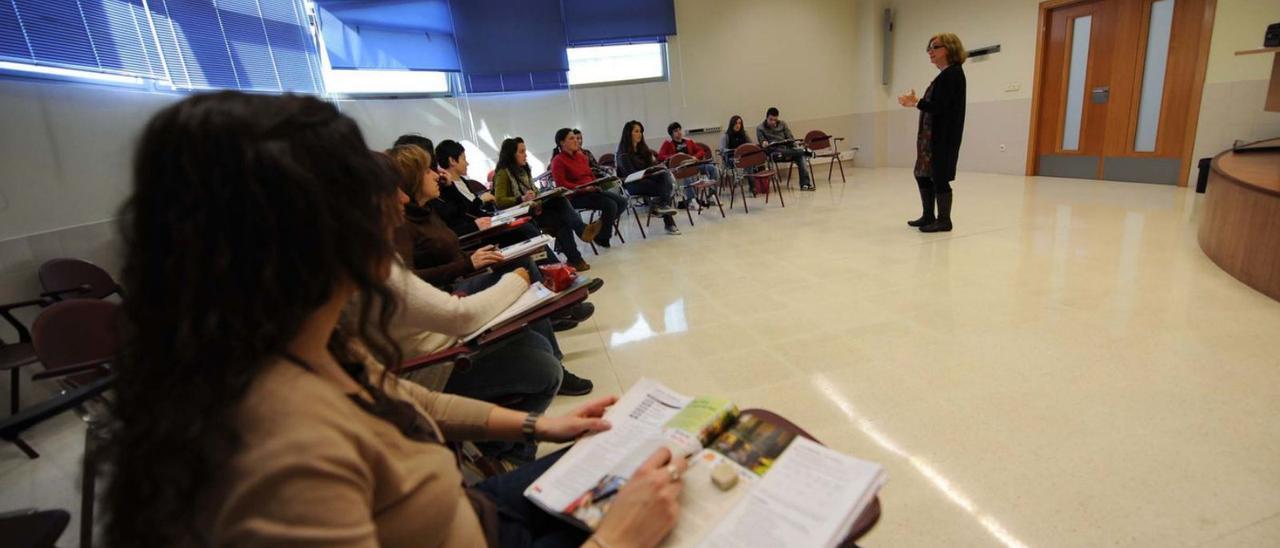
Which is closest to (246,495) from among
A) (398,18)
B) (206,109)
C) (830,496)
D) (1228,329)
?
(206,109)

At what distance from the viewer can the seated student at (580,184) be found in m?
5.14

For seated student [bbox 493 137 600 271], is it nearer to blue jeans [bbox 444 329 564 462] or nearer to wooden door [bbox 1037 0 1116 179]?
blue jeans [bbox 444 329 564 462]

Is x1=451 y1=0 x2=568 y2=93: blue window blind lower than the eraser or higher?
higher

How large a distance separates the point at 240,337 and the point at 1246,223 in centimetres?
420

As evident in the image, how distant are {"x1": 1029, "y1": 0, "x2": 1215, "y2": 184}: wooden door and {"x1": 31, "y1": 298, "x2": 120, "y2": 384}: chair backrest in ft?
27.2

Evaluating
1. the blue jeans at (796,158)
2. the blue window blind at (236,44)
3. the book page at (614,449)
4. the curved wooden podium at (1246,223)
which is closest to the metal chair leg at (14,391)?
the blue window blind at (236,44)

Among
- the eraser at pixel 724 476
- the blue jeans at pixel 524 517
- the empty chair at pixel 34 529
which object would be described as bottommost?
the empty chair at pixel 34 529

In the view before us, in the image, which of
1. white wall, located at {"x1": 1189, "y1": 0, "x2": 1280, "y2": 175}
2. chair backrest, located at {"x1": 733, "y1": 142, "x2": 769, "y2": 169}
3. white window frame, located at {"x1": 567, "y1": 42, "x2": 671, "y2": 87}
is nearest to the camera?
white wall, located at {"x1": 1189, "y1": 0, "x2": 1280, "y2": 175}

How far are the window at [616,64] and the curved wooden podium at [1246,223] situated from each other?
21.4ft

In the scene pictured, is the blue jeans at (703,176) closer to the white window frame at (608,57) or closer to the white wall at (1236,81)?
the white window frame at (608,57)

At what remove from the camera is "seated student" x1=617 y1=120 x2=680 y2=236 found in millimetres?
5984

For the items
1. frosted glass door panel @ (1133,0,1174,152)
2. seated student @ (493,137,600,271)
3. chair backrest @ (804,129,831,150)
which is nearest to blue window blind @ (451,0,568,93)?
seated student @ (493,137,600,271)

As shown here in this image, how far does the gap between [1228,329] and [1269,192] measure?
867mm

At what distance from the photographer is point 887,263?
372cm
